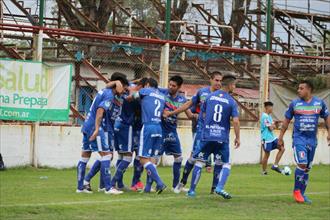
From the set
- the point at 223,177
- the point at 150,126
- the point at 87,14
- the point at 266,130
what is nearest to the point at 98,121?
the point at 150,126

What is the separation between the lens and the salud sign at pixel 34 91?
2064 cm

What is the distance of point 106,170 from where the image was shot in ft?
48.9

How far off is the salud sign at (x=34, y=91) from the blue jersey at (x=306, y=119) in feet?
25.8

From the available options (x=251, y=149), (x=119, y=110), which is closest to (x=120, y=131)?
(x=119, y=110)

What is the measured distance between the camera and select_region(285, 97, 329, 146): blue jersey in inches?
593

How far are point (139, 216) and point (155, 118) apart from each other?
3.54 meters

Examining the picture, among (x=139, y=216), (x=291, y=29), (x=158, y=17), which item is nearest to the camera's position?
(x=139, y=216)

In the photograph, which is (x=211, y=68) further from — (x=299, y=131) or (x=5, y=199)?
(x=5, y=199)

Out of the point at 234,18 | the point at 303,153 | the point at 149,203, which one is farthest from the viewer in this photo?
the point at 234,18

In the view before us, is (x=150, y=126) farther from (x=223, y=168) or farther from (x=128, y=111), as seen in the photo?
(x=223, y=168)

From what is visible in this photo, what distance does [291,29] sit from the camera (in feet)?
127

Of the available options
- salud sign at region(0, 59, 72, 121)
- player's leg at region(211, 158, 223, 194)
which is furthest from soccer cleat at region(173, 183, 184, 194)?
salud sign at region(0, 59, 72, 121)

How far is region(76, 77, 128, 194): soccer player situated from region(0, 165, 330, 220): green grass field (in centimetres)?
33

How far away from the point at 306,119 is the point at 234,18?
22339 mm
